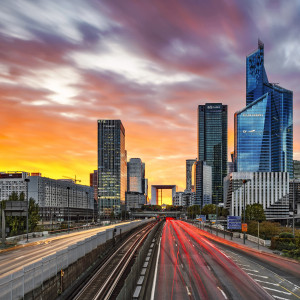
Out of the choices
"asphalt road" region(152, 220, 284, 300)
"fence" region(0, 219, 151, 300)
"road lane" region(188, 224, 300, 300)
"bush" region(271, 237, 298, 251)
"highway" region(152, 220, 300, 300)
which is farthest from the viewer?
"bush" region(271, 237, 298, 251)

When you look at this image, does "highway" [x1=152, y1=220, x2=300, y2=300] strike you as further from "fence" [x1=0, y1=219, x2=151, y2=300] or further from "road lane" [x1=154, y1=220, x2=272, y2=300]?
"fence" [x1=0, y1=219, x2=151, y2=300]

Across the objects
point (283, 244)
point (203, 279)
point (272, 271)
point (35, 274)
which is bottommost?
point (283, 244)

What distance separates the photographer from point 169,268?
3994cm

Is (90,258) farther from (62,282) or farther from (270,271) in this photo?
(270,271)

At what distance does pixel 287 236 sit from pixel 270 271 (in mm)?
20881

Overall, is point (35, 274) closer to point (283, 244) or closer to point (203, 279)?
point (203, 279)

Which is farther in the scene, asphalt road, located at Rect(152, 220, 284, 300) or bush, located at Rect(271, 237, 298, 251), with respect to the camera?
bush, located at Rect(271, 237, 298, 251)

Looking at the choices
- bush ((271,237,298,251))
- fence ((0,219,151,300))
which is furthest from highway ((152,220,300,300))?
fence ((0,219,151,300))

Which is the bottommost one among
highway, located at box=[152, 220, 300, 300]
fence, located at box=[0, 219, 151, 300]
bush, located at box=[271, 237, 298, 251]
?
bush, located at box=[271, 237, 298, 251]

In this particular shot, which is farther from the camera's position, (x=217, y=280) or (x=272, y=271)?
(x=272, y=271)

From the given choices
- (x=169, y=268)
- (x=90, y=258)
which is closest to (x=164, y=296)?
(x=169, y=268)

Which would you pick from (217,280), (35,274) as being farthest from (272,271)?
(35,274)

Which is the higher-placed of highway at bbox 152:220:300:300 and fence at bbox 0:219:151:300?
fence at bbox 0:219:151:300

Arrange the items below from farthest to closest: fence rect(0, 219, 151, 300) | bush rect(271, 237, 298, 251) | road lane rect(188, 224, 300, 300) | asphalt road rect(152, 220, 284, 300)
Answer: bush rect(271, 237, 298, 251), road lane rect(188, 224, 300, 300), asphalt road rect(152, 220, 284, 300), fence rect(0, 219, 151, 300)
